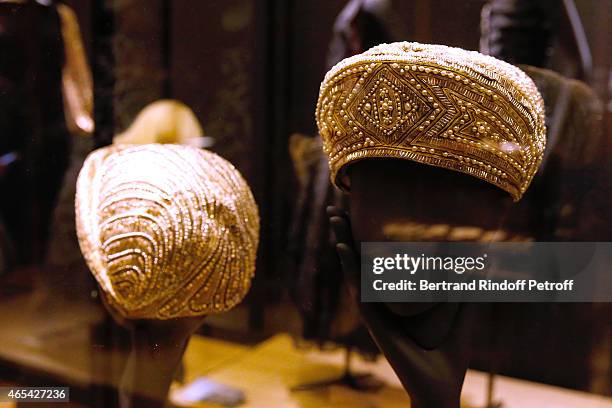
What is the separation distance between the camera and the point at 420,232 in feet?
3.33

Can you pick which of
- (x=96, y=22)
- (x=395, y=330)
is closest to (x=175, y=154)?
(x=96, y=22)

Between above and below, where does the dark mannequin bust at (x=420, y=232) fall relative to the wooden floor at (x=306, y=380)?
above

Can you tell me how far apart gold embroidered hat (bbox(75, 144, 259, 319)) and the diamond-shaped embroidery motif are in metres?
0.35

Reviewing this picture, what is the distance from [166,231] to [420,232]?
1.42 ft

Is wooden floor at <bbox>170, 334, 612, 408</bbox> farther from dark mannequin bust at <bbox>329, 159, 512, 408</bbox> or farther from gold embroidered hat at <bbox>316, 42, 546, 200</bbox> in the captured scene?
gold embroidered hat at <bbox>316, 42, 546, 200</bbox>

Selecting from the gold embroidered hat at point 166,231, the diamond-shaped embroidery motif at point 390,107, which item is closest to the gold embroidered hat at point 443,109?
the diamond-shaped embroidery motif at point 390,107

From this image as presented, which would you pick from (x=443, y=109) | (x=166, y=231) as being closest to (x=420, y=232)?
(x=443, y=109)

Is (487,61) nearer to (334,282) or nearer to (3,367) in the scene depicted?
(334,282)

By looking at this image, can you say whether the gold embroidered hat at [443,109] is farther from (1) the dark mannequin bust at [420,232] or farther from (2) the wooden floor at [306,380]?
(2) the wooden floor at [306,380]

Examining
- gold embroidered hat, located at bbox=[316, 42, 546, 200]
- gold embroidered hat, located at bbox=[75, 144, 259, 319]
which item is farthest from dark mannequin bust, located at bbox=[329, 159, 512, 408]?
gold embroidered hat, located at bbox=[75, 144, 259, 319]

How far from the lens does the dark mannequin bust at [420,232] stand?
981 millimetres

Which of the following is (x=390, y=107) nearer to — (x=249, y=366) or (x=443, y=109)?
(x=443, y=109)

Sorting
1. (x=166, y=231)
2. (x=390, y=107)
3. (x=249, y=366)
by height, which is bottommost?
(x=249, y=366)

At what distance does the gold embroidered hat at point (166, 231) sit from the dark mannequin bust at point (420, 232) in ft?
0.73
